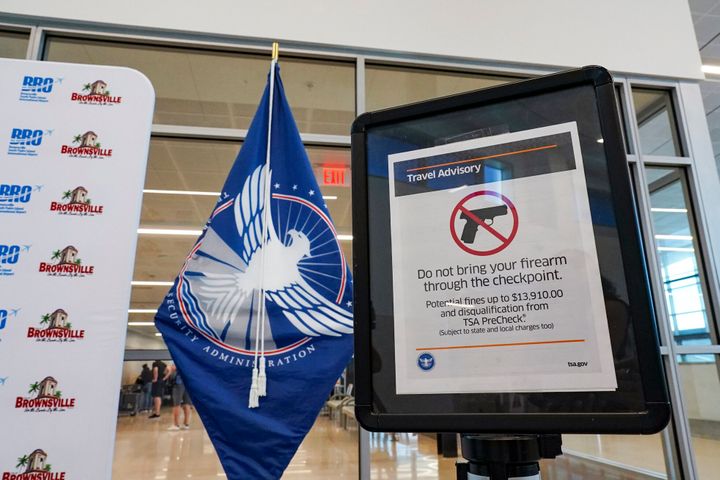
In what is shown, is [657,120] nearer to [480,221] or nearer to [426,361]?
[480,221]

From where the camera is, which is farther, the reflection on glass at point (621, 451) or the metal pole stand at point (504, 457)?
the reflection on glass at point (621, 451)

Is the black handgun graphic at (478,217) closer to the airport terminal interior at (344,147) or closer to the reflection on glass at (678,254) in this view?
the airport terminal interior at (344,147)

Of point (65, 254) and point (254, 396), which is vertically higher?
point (65, 254)

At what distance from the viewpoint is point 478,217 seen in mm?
694

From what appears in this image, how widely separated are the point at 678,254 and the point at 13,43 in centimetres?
426

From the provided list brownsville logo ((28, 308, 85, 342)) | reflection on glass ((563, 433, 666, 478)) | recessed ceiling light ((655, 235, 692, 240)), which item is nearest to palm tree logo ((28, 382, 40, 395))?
brownsville logo ((28, 308, 85, 342))

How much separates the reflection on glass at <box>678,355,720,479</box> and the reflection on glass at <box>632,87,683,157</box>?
1.39m

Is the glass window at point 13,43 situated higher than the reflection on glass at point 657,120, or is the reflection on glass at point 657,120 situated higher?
the glass window at point 13,43

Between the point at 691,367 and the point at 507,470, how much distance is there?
280 cm

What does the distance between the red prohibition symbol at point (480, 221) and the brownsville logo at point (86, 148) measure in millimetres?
1830

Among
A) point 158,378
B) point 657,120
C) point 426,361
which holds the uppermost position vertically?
point 657,120

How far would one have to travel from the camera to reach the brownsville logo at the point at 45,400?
1716 mm

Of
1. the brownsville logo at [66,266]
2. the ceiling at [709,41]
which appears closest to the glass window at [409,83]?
the brownsville logo at [66,266]

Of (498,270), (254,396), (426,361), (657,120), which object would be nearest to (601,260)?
(498,270)
